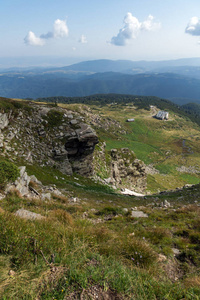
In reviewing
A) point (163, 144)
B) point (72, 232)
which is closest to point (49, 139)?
point (72, 232)

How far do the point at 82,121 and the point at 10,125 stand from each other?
10.8 metres

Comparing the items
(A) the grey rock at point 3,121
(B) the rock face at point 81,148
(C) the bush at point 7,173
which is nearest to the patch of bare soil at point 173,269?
(C) the bush at point 7,173

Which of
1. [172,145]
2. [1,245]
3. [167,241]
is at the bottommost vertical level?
[172,145]

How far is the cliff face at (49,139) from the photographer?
62.0 ft

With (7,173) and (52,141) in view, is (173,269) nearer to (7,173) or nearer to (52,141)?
(7,173)

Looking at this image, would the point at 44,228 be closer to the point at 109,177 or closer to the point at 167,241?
the point at 167,241

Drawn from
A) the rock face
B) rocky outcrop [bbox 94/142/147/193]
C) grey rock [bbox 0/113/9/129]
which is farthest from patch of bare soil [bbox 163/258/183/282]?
rocky outcrop [bbox 94/142/147/193]

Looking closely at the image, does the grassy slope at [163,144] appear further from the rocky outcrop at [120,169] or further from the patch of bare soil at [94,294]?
the patch of bare soil at [94,294]

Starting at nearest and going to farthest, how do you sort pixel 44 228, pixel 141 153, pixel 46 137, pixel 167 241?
pixel 44 228 < pixel 167 241 < pixel 46 137 < pixel 141 153

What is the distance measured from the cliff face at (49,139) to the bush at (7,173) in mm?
6424

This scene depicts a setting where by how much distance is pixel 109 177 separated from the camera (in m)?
29.7

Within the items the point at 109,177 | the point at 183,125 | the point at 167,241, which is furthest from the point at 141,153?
the point at 183,125

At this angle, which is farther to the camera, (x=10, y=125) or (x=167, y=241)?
(x=10, y=125)

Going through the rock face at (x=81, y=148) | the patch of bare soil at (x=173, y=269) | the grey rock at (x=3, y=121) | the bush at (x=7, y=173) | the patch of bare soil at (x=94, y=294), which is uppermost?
the grey rock at (x=3, y=121)
